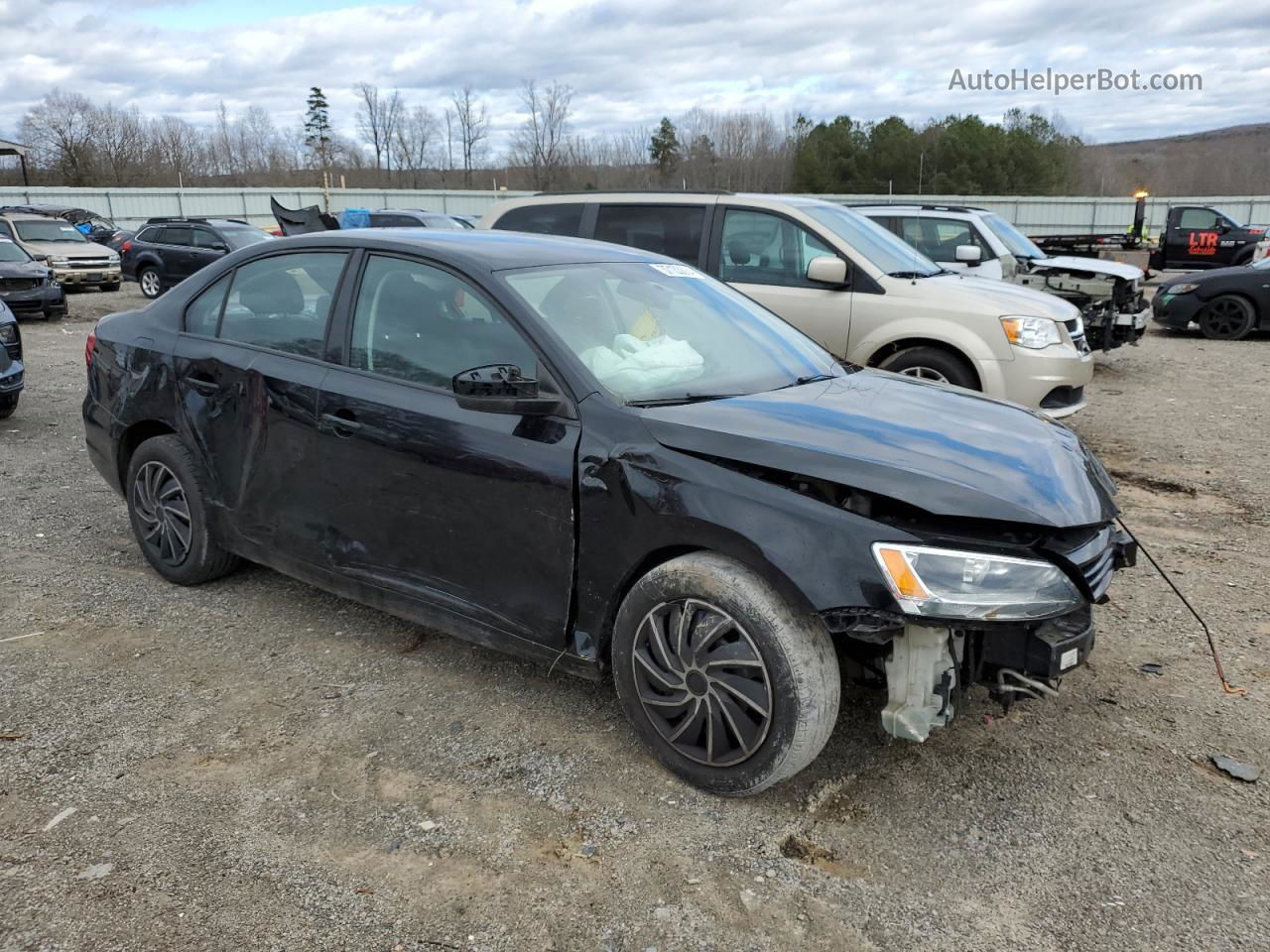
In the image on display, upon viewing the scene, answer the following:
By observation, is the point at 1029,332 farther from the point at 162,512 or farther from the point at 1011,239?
the point at 1011,239

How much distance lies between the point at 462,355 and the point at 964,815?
7.37ft

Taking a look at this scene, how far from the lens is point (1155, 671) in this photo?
12.7 ft

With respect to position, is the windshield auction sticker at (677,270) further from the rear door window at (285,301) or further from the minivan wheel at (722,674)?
the minivan wheel at (722,674)

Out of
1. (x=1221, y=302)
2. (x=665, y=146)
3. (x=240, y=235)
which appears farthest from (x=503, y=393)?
(x=665, y=146)

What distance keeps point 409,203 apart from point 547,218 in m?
36.7

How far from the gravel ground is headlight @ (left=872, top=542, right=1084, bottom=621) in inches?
28.8

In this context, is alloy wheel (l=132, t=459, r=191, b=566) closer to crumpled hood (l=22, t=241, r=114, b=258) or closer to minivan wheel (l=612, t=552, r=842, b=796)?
minivan wheel (l=612, t=552, r=842, b=796)

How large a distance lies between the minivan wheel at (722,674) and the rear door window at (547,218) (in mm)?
5260

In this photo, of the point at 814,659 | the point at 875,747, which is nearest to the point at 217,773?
the point at 814,659

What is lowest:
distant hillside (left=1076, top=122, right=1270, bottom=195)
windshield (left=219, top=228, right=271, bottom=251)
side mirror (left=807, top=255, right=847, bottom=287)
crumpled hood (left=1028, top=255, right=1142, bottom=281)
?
crumpled hood (left=1028, top=255, right=1142, bottom=281)

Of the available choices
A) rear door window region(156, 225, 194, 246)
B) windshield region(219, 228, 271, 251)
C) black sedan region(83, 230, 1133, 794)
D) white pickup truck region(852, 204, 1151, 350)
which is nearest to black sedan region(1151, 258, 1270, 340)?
white pickup truck region(852, 204, 1151, 350)

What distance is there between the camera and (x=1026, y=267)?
11.1m

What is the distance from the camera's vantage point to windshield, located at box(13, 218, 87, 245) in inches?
794

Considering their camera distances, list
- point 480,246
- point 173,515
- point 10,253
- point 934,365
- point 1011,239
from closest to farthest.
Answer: point 480,246 → point 173,515 → point 934,365 → point 1011,239 → point 10,253
